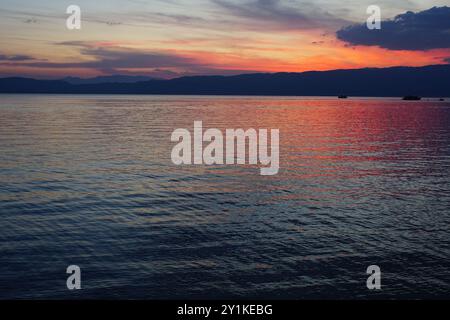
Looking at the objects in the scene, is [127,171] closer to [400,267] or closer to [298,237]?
[298,237]

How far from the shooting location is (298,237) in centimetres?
2386

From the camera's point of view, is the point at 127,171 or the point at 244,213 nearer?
the point at 244,213

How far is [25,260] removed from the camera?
66.5ft

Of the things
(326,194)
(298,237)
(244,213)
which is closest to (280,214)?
(244,213)

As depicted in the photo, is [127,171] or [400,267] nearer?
[400,267]

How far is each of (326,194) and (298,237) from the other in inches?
429
